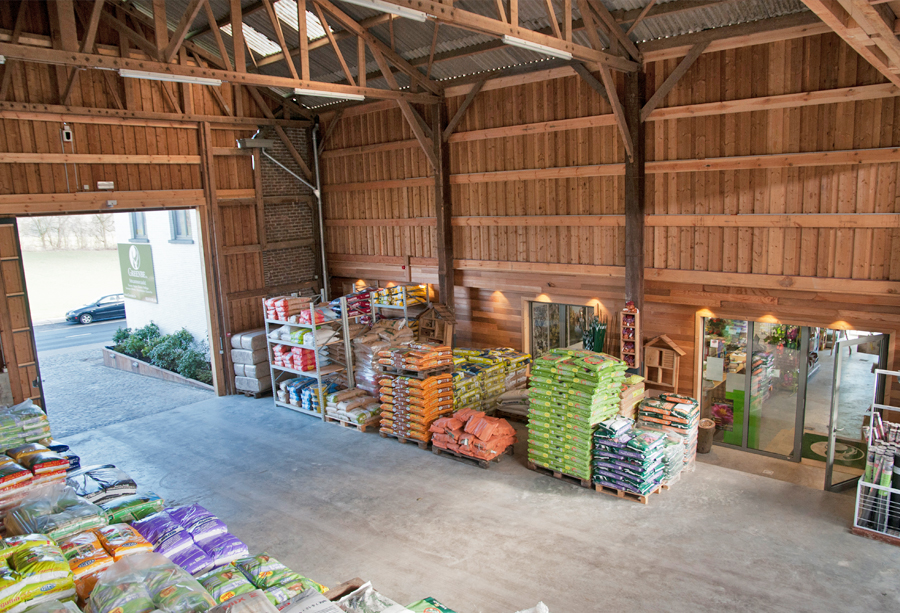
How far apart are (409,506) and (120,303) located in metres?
22.5

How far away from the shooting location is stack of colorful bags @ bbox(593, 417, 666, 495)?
8922 millimetres

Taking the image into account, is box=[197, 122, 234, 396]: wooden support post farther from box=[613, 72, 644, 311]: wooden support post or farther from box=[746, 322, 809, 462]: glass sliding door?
box=[746, 322, 809, 462]: glass sliding door

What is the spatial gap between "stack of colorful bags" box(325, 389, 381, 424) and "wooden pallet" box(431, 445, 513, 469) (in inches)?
70.2

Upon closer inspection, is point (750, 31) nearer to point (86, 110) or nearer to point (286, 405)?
point (286, 405)

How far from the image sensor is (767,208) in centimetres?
1021

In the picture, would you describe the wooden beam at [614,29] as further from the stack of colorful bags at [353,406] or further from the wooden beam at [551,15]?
the stack of colorful bags at [353,406]

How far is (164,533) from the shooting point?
539 cm

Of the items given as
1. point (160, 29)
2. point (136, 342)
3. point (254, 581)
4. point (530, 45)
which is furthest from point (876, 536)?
point (136, 342)

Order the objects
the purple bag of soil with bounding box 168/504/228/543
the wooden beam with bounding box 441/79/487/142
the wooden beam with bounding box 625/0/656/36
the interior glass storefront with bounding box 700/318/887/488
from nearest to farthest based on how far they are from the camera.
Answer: the purple bag of soil with bounding box 168/504/228/543 → the wooden beam with bounding box 625/0/656/36 → the interior glass storefront with bounding box 700/318/887/488 → the wooden beam with bounding box 441/79/487/142

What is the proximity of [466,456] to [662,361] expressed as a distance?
4.02 metres

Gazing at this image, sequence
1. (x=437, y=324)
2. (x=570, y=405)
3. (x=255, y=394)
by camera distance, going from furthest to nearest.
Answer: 1. (x=255, y=394)
2. (x=437, y=324)
3. (x=570, y=405)

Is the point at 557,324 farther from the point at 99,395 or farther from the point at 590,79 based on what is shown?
the point at 99,395

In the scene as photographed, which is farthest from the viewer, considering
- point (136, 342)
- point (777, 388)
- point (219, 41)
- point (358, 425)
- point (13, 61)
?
point (136, 342)

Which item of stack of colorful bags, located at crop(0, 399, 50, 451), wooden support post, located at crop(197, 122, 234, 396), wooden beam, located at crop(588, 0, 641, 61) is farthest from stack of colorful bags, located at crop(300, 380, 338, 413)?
wooden beam, located at crop(588, 0, 641, 61)
